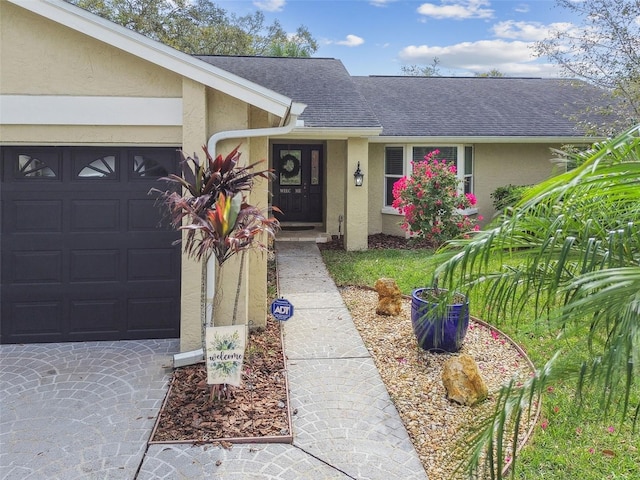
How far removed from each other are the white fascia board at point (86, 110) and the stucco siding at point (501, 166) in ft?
35.7

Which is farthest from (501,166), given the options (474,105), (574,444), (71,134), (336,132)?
(71,134)

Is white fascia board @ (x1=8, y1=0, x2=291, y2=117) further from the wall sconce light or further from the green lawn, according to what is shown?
the wall sconce light

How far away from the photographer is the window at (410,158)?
1390cm

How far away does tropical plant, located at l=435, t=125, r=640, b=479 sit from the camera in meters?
1.77

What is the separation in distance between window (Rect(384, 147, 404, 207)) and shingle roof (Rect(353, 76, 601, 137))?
0.73 metres

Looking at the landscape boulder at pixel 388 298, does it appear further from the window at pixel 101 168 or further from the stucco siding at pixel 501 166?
the stucco siding at pixel 501 166

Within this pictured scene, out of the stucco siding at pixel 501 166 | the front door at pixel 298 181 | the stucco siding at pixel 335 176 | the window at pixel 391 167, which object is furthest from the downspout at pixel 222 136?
the stucco siding at pixel 501 166

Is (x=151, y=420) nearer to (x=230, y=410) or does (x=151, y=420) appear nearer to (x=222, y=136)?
(x=230, y=410)

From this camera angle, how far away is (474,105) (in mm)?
15773

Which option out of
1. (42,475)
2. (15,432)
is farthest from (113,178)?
(42,475)

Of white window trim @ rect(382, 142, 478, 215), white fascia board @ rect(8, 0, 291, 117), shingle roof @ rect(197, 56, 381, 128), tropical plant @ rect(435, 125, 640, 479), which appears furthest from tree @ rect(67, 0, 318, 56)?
tropical plant @ rect(435, 125, 640, 479)

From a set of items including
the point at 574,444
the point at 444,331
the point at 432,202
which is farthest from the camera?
the point at 432,202

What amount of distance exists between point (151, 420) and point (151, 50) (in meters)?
3.96

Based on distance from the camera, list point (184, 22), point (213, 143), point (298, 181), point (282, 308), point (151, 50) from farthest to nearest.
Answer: point (184, 22)
point (298, 181)
point (213, 143)
point (282, 308)
point (151, 50)
